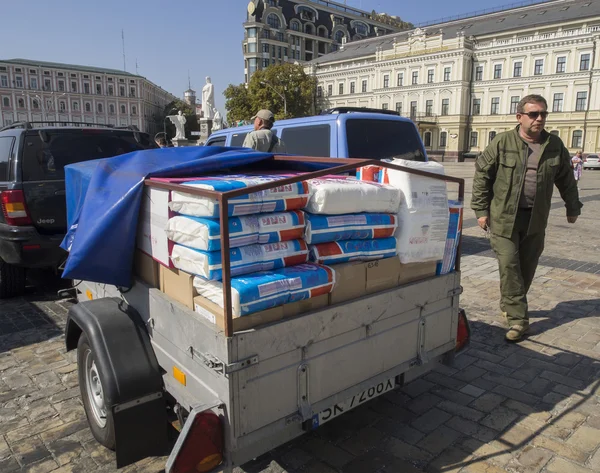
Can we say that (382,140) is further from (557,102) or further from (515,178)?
(557,102)

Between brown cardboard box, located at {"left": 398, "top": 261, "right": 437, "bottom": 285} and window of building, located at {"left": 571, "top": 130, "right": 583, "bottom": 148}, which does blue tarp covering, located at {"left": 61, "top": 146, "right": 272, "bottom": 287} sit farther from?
window of building, located at {"left": 571, "top": 130, "right": 583, "bottom": 148}

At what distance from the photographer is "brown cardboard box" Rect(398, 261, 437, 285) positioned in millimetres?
3037

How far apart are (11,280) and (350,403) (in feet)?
17.2

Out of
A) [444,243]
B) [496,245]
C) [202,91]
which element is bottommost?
[496,245]

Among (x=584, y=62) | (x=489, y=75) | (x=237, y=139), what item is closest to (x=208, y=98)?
(x=237, y=139)

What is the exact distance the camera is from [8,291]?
240 inches

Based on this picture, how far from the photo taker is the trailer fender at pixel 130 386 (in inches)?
99.6

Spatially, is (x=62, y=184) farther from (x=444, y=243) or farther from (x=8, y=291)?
(x=444, y=243)

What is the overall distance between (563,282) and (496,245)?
2775 millimetres

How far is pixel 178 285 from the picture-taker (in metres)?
2.58

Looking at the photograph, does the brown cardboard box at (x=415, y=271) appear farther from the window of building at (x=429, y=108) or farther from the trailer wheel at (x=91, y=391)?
the window of building at (x=429, y=108)

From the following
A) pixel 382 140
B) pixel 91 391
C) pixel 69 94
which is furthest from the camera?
pixel 69 94

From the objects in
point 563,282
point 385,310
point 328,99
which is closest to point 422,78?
point 328,99

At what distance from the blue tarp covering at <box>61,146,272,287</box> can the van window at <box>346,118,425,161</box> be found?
117 inches
